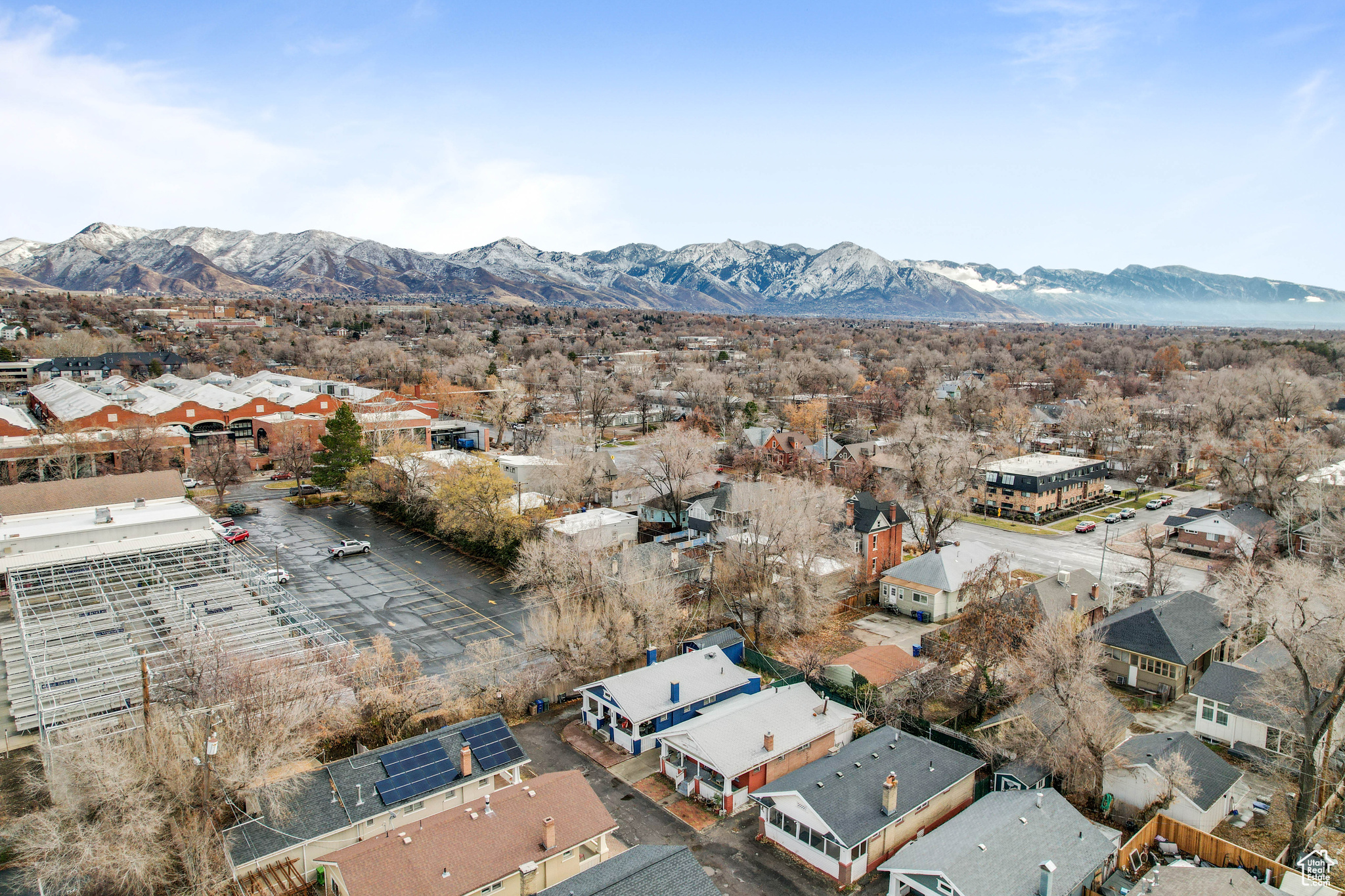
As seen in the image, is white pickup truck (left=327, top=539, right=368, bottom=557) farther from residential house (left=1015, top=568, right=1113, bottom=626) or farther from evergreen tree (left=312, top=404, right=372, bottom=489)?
residential house (left=1015, top=568, right=1113, bottom=626)

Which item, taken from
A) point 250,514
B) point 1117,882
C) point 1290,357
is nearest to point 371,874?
point 1117,882

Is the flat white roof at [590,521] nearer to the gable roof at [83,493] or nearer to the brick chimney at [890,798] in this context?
the gable roof at [83,493]


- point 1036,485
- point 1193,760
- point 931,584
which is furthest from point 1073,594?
point 1036,485

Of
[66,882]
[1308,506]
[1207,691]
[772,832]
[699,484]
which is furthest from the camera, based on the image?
[699,484]

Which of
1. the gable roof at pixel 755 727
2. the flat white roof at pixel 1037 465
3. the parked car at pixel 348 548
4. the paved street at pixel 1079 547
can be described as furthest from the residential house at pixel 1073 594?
the parked car at pixel 348 548

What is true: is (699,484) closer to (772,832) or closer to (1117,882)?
(772,832)

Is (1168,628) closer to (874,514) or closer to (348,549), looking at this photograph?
(874,514)
